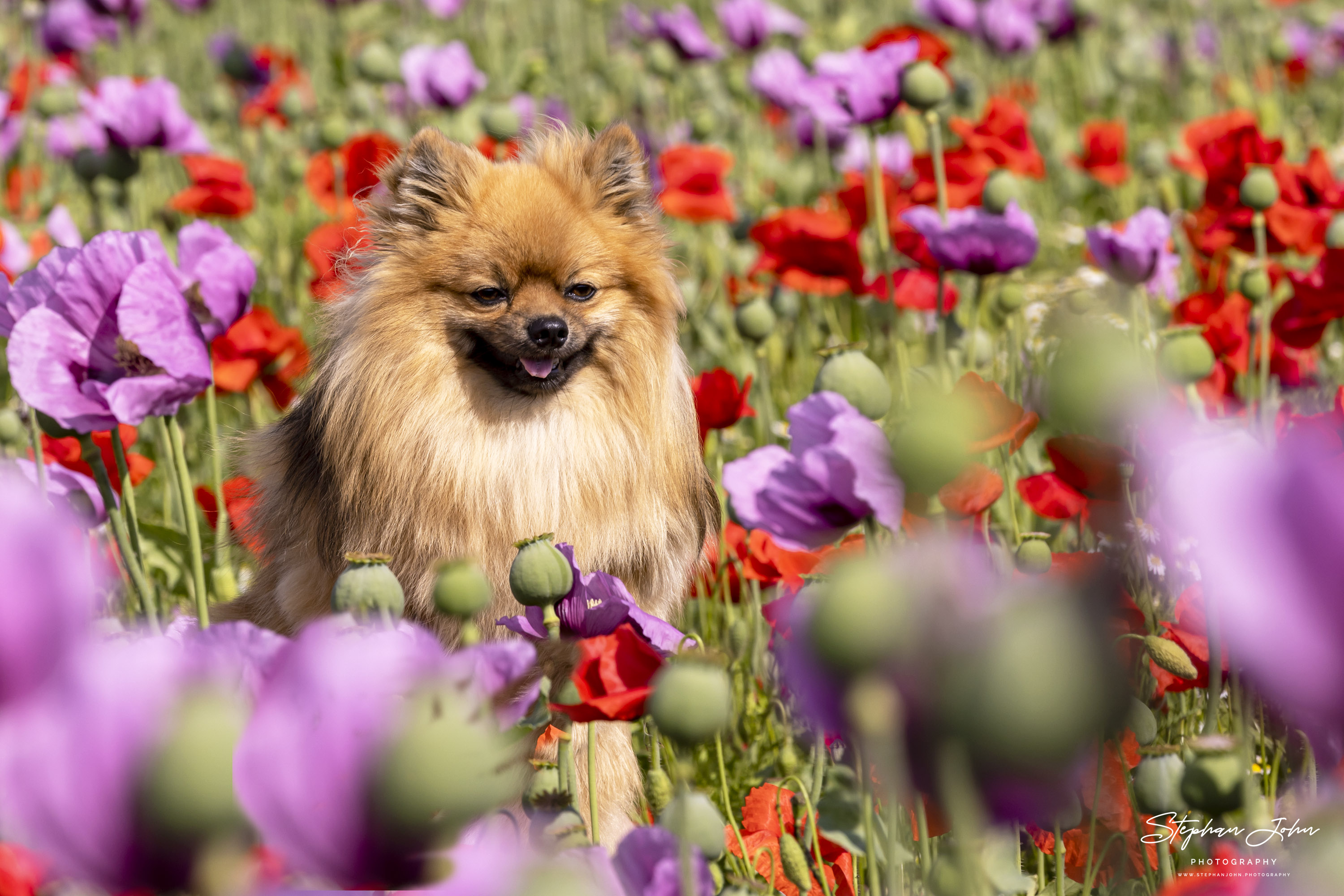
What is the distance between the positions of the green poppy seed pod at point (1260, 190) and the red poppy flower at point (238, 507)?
229 cm

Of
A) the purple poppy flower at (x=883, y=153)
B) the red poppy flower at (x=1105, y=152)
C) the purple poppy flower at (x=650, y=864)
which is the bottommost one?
the purple poppy flower at (x=650, y=864)

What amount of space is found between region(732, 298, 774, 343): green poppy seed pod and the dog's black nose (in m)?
0.41

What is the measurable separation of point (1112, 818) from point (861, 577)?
1.05 m

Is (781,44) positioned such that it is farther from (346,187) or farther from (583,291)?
(583,291)

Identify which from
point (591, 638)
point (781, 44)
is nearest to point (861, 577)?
point (591, 638)

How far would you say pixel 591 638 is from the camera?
1228 millimetres

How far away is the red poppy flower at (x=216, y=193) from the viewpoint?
11.9 ft

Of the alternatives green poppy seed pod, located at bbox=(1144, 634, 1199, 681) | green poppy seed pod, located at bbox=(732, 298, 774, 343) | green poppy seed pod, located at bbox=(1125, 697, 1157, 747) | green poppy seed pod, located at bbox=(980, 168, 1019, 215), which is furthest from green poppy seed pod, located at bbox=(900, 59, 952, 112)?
green poppy seed pod, located at bbox=(1125, 697, 1157, 747)

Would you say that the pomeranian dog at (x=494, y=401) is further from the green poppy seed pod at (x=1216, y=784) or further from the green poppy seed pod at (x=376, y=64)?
the green poppy seed pod at (x=376, y=64)

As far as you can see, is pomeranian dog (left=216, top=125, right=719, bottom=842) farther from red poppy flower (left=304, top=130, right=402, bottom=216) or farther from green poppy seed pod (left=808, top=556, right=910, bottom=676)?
green poppy seed pod (left=808, top=556, right=910, bottom=676)

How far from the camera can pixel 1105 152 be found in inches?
163

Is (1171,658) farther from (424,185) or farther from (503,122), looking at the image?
(503,122)

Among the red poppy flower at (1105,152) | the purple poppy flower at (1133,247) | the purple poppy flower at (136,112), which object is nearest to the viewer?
the purple poppy flower at (1133,247)

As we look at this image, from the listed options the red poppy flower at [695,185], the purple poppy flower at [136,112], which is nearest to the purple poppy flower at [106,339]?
the purple poppy flower at [136,112]
